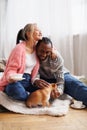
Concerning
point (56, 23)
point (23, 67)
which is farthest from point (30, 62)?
point (56, 23)

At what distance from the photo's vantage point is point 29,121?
65.7 inches

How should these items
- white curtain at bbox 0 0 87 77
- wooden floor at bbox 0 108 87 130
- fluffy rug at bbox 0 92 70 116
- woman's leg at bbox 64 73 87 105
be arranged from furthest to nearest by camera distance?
white curtain at bbox 0 0 87 77 < woman's leg at bbox 64 73 87 105 < fluffy rug at bbox 0 92 70 116 < wooden floor at bbox 0 108 87 130

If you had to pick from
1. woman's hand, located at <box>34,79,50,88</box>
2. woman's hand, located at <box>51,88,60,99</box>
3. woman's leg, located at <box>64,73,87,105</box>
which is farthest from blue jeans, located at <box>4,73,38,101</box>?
woman's leg, located at <box>64,73,87,105</box>

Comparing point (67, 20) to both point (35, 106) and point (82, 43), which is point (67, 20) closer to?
point (82, 43)

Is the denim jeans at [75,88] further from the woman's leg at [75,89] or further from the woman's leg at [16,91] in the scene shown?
the woman's leg at [16,91]

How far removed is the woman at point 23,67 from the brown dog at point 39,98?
52 mm

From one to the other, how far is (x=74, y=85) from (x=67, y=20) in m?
1.42

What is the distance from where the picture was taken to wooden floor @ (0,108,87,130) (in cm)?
156

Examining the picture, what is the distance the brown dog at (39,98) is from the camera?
6.08 feet

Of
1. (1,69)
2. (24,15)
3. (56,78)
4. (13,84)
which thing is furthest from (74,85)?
(24,15)

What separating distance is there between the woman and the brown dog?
0.05 metres

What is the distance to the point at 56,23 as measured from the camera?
3.30 meters

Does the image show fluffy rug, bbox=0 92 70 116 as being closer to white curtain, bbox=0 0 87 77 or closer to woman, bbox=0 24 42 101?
woman, bbox=0 24 42 101

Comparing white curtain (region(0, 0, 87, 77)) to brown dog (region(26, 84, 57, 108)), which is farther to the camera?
white curtain (region(0, 0, 87, 77))
